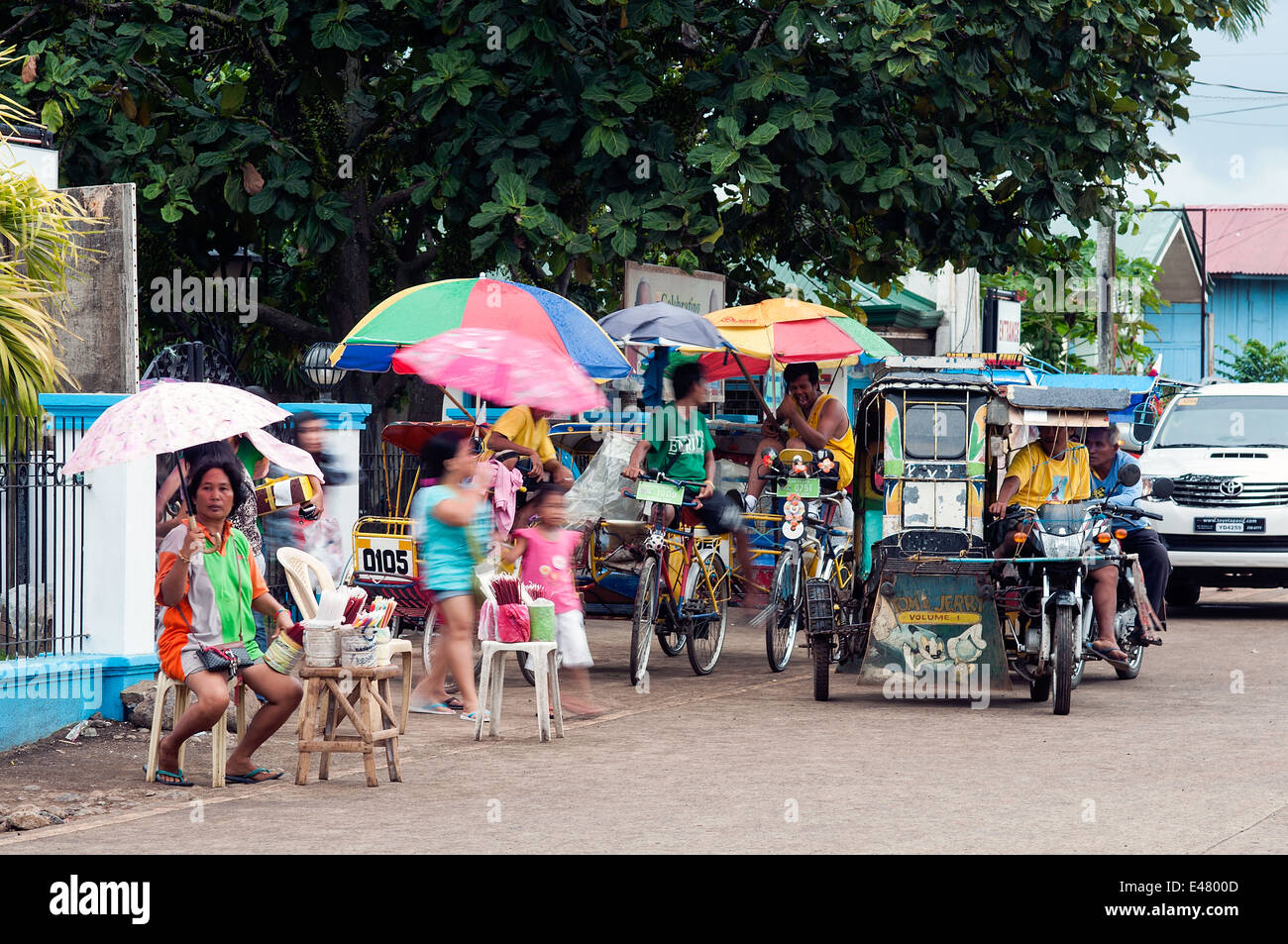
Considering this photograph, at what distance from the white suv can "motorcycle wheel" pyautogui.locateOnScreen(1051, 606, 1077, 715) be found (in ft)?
20.7

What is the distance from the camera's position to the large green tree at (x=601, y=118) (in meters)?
14.6

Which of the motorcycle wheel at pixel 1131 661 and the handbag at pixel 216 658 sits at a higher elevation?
the handbag at pixel 216 658

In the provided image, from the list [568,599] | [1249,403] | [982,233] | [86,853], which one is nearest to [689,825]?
[86,853]

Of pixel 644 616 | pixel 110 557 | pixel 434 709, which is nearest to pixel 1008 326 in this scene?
pixel 644 616

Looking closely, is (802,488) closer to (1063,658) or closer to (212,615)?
(1063,658)

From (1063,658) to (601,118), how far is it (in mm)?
6496

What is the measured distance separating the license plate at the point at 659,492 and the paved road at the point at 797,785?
126 cm

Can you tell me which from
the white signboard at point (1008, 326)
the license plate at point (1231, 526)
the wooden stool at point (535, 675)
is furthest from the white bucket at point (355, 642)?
the white signboard at point (1008, 326)

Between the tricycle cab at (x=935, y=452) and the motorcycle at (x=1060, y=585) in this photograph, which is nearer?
the motorcycle at (x=1060, y=585)

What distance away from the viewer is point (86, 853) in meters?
6.50

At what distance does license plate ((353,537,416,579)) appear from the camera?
11.6 meters

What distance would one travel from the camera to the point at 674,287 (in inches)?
623

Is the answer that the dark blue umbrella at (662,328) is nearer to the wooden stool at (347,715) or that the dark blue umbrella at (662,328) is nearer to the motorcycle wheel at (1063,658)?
the motorcycle wheel at (1063,658)

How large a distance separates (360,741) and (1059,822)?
305cm
